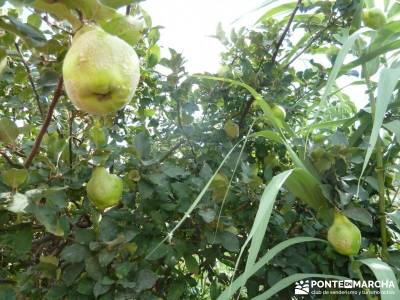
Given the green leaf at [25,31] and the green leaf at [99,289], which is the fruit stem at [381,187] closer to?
the green leaf at [99,289]

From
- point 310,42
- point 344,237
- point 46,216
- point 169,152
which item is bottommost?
point 344,237

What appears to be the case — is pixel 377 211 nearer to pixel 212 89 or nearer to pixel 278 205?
pixel 278 205

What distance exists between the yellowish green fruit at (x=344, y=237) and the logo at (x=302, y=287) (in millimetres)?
258

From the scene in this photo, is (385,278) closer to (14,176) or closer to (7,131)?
(14,176)

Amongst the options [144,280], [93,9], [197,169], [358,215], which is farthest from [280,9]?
[144,280]

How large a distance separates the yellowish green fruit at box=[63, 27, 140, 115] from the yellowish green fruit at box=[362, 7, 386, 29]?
68cm

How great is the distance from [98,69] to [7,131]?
1.44 ft

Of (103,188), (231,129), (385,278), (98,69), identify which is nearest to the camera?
(98,69)

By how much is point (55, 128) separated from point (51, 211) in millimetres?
422

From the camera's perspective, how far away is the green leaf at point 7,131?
0.92m

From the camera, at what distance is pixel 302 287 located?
1.15 m

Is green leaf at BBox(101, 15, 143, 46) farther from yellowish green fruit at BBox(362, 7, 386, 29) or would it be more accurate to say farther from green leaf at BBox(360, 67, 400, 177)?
yellowish green fruit at BBox(362, 7, 386, 29)

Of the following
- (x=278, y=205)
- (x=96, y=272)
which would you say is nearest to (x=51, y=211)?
(x=96, y=272)

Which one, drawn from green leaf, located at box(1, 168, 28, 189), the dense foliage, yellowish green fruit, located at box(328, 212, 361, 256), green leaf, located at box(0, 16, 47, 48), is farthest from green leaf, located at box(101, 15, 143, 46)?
yellowish green fruit, located at box(328, 212, 361, 256)
